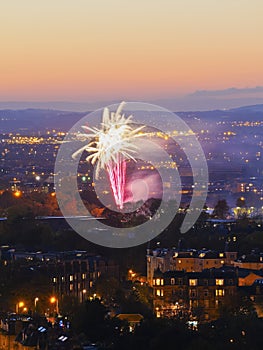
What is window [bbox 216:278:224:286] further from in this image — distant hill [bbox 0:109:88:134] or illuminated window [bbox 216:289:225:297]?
distant hill [bbox 0:109:88:134]

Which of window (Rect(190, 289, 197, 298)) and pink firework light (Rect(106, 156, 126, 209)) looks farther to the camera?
pink firework light (Rect(106, 156, 126, 209))

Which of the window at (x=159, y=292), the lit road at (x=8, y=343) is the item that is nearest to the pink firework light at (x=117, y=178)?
the window at (x=159, y=292)

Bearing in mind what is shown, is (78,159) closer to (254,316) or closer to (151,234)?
(151,234)

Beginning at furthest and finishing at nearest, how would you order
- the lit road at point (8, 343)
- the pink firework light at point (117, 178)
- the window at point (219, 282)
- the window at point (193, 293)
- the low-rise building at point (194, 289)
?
the pink firework light at point (117, 178) < the window at point (219, 282) < the window at point (193, 293) < the low-rise building at point (194, 289) < the lit road at point (8, 343)

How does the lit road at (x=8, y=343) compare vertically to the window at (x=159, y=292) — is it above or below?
above

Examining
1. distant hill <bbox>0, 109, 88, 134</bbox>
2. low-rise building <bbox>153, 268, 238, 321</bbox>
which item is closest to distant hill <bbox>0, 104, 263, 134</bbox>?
distant hill <bbox>0, 109, 88, 134</bbox>

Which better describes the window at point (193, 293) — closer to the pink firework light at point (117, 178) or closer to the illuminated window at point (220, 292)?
the illuminated window at point (220, 292)

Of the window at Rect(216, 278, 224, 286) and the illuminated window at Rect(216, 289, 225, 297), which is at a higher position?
the window at Rect(216, 278, 224, 286)

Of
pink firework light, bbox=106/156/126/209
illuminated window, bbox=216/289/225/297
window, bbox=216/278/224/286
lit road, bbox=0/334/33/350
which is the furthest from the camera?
pink firework light, bbox=106/156/126/209

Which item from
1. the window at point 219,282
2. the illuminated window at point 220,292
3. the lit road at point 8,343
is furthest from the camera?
the window at point 219,282

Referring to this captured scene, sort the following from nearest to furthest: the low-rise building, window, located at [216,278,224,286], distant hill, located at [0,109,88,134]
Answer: the low-rise building
window, located at [216,278,224,286]
distant hill, located at [0,109,88,134]

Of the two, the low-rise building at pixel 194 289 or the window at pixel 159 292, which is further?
the window at pixel 159 292

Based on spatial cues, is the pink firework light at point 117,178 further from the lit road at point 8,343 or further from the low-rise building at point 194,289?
the lit road at point 8,343
